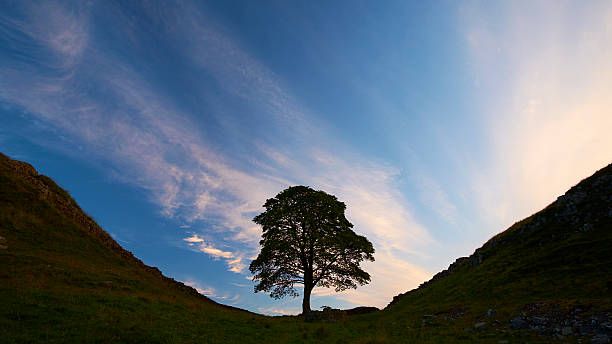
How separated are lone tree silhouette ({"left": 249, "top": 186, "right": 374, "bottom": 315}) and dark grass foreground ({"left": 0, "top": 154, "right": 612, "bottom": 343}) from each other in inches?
385

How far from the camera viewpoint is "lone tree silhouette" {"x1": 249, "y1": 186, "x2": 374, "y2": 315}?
47875 millimetres

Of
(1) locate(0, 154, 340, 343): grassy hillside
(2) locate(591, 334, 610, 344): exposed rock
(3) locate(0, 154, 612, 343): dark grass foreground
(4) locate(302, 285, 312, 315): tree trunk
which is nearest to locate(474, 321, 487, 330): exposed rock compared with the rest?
(3) locate(0, 154, 612, 343): dark grass foreground

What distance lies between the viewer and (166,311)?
84.9 ft

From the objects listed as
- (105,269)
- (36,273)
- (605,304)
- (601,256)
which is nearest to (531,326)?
(605,304)

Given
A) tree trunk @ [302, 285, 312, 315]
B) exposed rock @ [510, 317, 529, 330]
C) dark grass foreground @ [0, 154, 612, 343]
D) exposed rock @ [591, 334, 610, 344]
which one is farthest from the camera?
tree trunk @ [302, 285, 312, 315]

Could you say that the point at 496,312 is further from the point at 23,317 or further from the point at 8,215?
the point at 8,215

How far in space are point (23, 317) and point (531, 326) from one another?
92.6 ft

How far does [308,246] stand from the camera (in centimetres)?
4838

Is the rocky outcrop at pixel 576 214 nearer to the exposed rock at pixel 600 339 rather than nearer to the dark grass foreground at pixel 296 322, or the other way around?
the dark grass foreground at pixel 296 322

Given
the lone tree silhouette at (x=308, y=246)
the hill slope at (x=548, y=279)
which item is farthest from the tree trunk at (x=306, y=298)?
the hill slope at (x=548, y=279)

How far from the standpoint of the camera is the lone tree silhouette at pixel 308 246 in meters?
47.9

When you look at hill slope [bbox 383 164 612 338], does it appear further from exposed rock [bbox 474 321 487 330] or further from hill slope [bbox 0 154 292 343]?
hill slope [bbox 0 154 292 343]

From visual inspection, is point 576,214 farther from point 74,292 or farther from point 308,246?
point 74,292

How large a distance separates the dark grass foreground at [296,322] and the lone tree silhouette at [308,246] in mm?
9772
